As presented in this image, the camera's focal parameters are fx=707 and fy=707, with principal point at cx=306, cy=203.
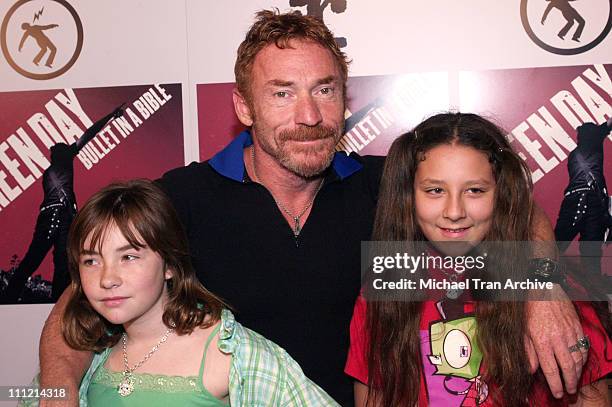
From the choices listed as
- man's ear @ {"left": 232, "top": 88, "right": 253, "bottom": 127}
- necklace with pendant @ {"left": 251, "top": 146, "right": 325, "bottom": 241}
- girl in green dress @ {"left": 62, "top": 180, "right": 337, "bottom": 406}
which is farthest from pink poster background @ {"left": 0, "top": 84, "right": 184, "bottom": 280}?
girl in green dress @ {"left": 62, "top": 180, "right": 337, "bottom": 406}

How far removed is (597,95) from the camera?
2.00 metres

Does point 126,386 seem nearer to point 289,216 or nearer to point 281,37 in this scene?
point 289,216

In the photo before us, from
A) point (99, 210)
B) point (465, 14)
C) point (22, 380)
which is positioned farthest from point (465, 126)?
point (22, 380)

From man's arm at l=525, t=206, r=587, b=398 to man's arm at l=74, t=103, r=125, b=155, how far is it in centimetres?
135

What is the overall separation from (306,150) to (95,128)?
32.3 inches

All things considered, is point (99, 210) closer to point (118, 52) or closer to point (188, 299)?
point (188, 299)

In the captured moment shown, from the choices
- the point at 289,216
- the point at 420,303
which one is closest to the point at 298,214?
the point at 289,216

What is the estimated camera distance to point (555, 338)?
1387 millimetres

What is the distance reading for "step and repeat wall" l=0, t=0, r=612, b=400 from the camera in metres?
2.02

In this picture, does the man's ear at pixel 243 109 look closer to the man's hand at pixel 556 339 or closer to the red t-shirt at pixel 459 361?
the red t-shirt at pixel 459 361

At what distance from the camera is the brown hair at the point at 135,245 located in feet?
4.61

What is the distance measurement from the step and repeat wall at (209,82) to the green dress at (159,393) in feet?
2.83

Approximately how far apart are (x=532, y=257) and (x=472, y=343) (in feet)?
0.78

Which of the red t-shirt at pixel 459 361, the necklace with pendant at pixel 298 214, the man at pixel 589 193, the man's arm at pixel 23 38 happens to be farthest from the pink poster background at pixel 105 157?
the man at pixel 589 193
